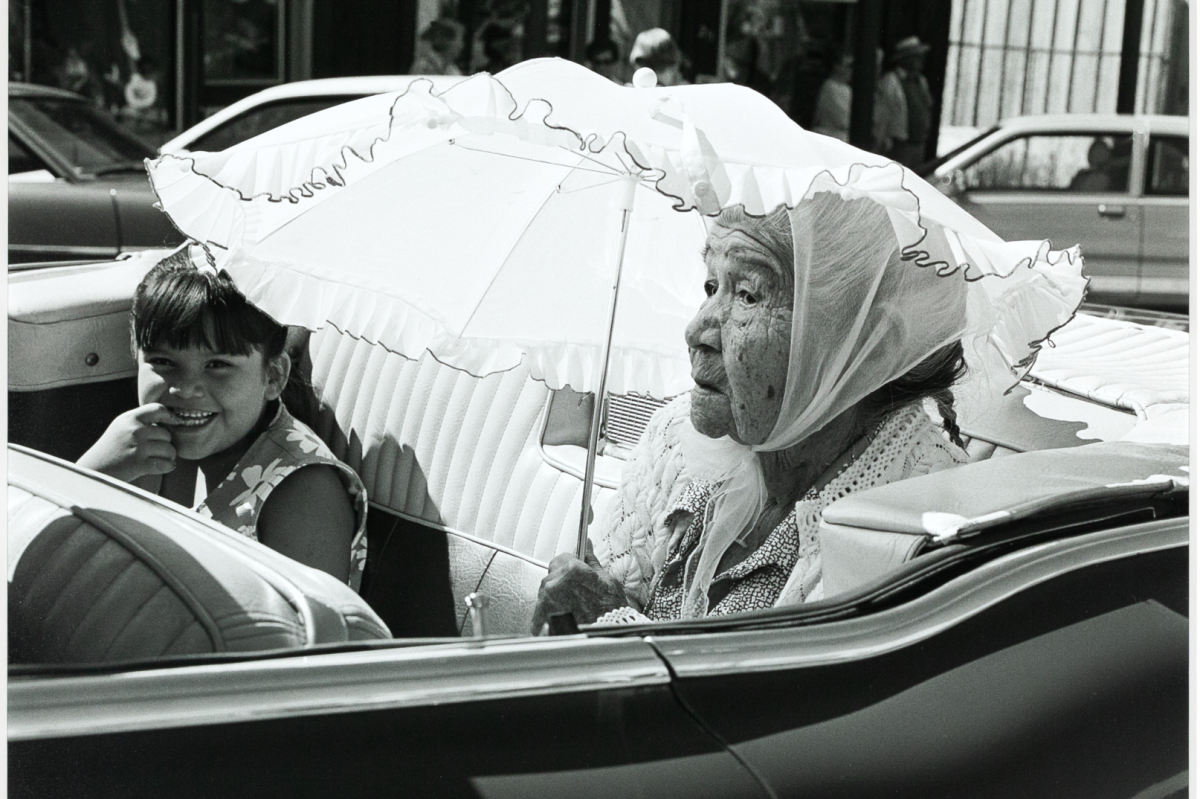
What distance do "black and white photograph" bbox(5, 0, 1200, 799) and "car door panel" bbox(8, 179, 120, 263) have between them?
8.52ft

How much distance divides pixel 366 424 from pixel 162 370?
47 centimetres

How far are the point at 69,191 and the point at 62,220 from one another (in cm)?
16

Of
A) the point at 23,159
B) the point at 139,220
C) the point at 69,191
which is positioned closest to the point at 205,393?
the point at 139,220

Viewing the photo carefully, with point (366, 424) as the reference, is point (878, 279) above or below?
above

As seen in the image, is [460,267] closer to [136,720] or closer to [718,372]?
[718,372]

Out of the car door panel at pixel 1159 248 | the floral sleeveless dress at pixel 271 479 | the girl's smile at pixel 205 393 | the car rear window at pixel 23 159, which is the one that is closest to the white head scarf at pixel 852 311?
the floral sleeveless dress at pixel 271 479

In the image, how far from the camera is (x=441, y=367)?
103 inches

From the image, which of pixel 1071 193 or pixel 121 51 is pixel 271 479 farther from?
pixel 121 51

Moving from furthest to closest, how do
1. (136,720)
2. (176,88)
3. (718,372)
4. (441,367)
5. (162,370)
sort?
(176,88)
(441,367)
(162,370)
(718,372)
(136,720)

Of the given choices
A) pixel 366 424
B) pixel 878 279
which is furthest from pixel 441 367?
pixel 878 279

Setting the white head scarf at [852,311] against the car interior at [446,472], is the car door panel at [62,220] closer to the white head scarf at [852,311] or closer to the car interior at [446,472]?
the car interior at [446,472]

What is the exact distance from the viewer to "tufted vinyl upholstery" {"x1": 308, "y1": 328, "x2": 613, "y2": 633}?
2.42 m

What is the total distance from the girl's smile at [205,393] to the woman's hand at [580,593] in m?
0.62

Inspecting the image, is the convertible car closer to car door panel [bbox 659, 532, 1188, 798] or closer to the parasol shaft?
car door panel [bbox 659, 532, 1188, 798]
